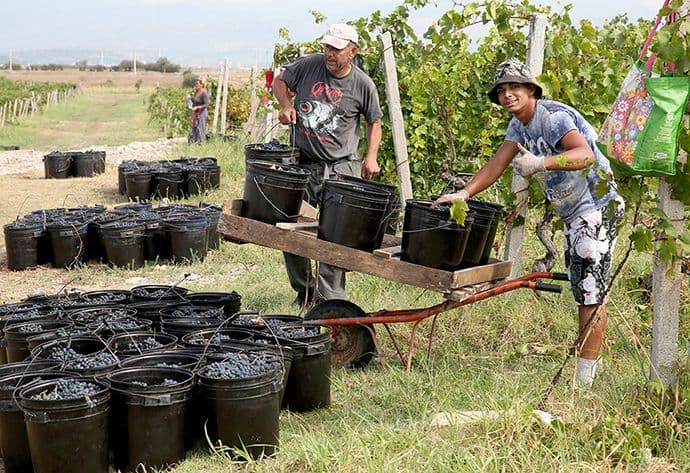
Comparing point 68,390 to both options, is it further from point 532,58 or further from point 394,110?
point 394,110

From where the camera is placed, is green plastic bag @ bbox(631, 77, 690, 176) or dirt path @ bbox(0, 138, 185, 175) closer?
green plastic bag @ bbox(631, 77, 690, 176)

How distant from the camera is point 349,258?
4973mm

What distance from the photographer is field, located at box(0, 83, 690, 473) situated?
3502 millimetres

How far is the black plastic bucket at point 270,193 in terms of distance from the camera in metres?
5.30

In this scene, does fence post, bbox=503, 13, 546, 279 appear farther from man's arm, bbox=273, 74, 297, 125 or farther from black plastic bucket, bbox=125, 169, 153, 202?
black plastic bucket, bbox=125, 169, 153, 202

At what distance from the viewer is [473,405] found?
13.9 feet

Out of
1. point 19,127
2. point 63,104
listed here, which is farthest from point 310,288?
point 63,104

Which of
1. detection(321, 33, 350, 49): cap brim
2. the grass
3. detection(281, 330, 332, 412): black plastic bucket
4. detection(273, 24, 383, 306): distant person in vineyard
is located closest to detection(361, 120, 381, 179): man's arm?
detection(273, 24, 383, 306): distant person in vineyard

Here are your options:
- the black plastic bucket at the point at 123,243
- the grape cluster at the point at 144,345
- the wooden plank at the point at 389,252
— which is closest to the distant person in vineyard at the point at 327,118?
the wooden plank at the point at 389,252

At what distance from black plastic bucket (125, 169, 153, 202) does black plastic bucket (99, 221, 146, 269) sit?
170 inches

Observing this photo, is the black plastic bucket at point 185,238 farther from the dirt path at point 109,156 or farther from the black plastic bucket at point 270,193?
the dirt path at point 109,156

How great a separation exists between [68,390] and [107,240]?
520 centimetres

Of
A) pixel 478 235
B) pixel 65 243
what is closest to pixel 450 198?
pixel 478 235

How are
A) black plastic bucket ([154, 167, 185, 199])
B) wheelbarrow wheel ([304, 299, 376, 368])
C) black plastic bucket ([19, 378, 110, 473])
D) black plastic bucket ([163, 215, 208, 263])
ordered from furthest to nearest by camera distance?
black plastic bucket ([154, 167, 185, 199]), black plastic bucket ([163, 215, 208, 263]), wheelbarrow wheel ([304, 299, 376, 368]), black plastic bucket ([19, 378, 110, 473])
